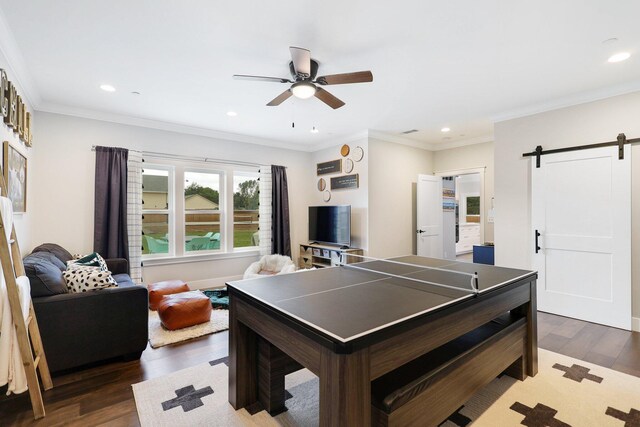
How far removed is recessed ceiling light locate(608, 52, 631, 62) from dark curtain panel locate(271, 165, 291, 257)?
447cm

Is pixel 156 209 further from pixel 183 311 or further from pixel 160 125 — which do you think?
pixel 183 311

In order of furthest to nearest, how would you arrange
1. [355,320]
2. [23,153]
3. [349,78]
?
[23,153], [349,78], [355,320]

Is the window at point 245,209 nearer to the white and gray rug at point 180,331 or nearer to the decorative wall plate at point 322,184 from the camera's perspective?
the decorative wall plate at point 322,184

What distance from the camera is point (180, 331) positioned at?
125 inches

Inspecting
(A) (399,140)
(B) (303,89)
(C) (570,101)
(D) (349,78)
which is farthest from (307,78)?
(A) (399,140)

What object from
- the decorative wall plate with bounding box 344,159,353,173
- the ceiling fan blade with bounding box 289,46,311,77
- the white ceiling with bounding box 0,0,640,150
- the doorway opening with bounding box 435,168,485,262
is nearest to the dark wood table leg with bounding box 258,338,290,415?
the ceiling fan blade with bounding box 289,46,311,77

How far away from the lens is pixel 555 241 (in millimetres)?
3689

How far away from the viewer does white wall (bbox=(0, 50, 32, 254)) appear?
2.48 meters

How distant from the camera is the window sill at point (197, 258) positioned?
4.55 metres

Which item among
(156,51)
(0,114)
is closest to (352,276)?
(156,51)

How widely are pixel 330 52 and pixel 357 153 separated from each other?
2.69 metres

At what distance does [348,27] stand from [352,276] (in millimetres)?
1818

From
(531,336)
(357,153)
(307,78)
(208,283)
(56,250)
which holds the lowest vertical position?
(208,283)

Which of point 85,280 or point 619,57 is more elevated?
point 619,57
